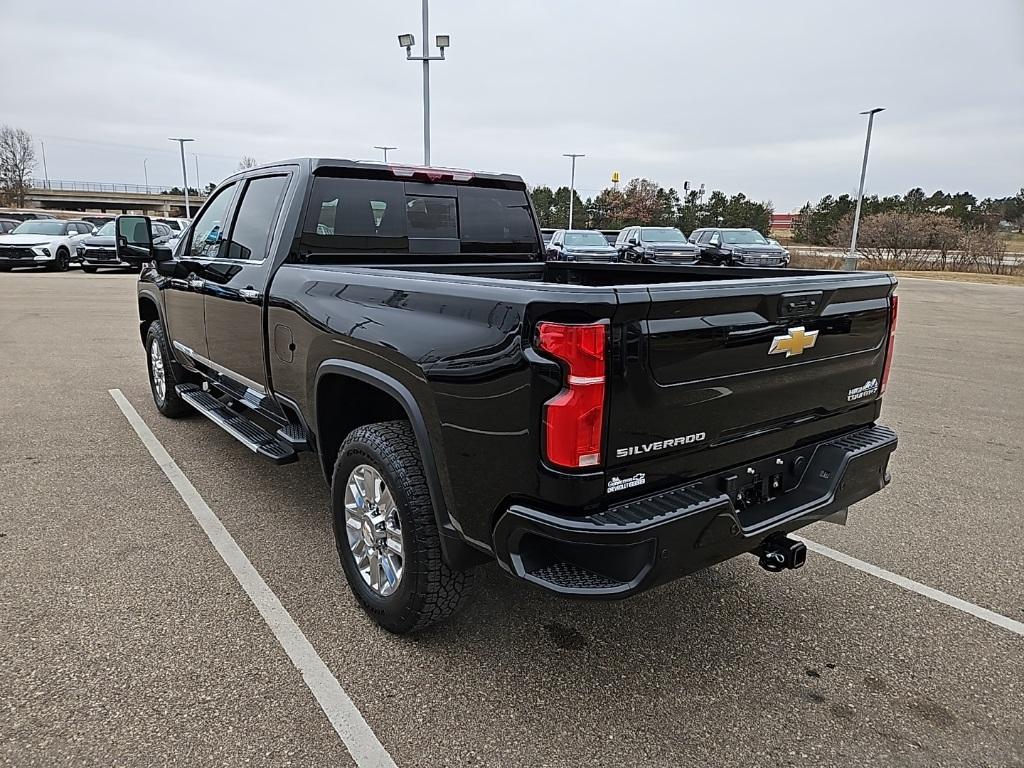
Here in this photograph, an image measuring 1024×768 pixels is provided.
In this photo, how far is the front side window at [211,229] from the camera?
4.70 m

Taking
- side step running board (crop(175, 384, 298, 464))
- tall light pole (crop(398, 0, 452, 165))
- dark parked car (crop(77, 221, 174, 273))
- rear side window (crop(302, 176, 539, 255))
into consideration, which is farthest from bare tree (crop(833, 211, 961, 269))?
side step running board (crop(175, 384, 298, 464))

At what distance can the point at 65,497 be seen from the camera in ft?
14.3

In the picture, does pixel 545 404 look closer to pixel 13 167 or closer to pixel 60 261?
pixel 60 261

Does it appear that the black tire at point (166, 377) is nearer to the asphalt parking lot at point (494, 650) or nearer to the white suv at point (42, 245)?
the asphalt parking lot at point (494, 650)

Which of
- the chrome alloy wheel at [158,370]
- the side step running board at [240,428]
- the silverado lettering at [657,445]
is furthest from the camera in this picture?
the chrome alloy wheel at [158,370]

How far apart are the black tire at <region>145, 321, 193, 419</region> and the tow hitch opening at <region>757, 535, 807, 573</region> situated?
4741 millimetres

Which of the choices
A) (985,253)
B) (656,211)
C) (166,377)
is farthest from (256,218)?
(656,211)

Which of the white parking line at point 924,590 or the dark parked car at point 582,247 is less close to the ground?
the dark parked car at point 582,247

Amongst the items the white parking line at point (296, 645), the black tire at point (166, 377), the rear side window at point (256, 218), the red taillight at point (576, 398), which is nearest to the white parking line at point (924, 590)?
the red taillight at point (576, 398)

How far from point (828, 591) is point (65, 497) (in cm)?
431

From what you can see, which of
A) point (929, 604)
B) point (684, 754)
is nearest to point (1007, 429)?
point (929, 604)

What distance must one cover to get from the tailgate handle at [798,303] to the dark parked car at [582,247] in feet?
59.9

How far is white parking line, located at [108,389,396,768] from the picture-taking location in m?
2.37

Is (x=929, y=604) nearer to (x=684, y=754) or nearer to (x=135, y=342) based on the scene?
(x=684, y=754)
